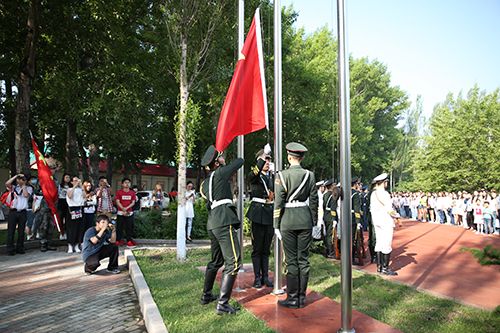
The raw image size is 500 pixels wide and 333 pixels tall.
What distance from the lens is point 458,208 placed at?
902 inches

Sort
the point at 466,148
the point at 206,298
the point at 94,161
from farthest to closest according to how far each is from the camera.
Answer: the point at 466,148, the point at 94,161, the point at 206,298

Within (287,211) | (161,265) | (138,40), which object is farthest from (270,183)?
(138,40)

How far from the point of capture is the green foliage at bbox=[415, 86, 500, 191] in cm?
2967

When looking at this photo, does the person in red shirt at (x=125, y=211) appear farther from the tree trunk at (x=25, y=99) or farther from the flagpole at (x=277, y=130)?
the flagpole at (x=277, y=130)

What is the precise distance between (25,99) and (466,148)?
29.3 m

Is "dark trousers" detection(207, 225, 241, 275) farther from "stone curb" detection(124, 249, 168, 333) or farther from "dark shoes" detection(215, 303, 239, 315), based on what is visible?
"stone curb" detection(124, 249, 168, 333)

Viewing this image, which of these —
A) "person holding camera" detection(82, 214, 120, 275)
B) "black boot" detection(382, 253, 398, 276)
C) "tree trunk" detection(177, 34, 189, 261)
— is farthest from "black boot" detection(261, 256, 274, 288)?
"person holding camera" detection(82, 214, 120, 275)

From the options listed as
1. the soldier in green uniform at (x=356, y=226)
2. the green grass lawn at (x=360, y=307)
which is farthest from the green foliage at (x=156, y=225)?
the soldier in green uniform at (x=356, y=226)

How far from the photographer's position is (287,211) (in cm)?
571

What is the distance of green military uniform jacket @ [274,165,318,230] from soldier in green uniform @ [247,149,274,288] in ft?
3.08

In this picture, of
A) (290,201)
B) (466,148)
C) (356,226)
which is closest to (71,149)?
(356,226)

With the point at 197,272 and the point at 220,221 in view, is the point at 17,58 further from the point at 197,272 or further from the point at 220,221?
the point at 220,221

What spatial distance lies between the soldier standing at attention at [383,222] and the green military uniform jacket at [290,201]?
3.25 meters

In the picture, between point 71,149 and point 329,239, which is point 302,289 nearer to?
point 329,239
